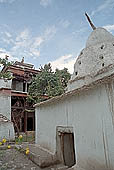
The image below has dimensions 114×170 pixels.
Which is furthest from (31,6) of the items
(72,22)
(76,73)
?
(76,73)

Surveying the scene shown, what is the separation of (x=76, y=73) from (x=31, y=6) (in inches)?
182

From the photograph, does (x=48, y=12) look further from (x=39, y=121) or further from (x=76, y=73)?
(x=39, y=121)

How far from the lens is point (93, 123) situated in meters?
4.04

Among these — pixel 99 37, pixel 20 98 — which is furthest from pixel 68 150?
pixel 20 98

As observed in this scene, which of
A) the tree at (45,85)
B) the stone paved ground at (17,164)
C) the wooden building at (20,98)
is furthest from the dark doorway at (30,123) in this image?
the stone paved ground at (17,164)

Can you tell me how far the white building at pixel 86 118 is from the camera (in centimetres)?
362

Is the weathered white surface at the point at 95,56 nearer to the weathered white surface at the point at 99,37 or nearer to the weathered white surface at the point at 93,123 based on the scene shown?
the weathered white surface at the point at 99,37

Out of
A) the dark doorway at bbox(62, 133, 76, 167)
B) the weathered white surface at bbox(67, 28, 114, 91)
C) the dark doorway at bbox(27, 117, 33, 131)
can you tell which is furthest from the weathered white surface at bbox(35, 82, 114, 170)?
the dark doorway at bbox(27, 117, 33, 131)

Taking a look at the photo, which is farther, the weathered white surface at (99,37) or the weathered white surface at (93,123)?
the weathered white surface at (99,37)

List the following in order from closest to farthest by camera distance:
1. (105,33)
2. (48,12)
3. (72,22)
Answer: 1. (48,12)
2. (72,22)
3. (105,33)

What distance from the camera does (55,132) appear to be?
6418 millimetres

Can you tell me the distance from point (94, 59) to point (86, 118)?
5.36 m

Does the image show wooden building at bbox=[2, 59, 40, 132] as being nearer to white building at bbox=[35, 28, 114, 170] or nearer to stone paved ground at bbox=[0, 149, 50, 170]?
white building at bbox=[35, 28, 114, 170]

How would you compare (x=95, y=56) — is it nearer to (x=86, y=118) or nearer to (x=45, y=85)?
(x=86, y=118)
